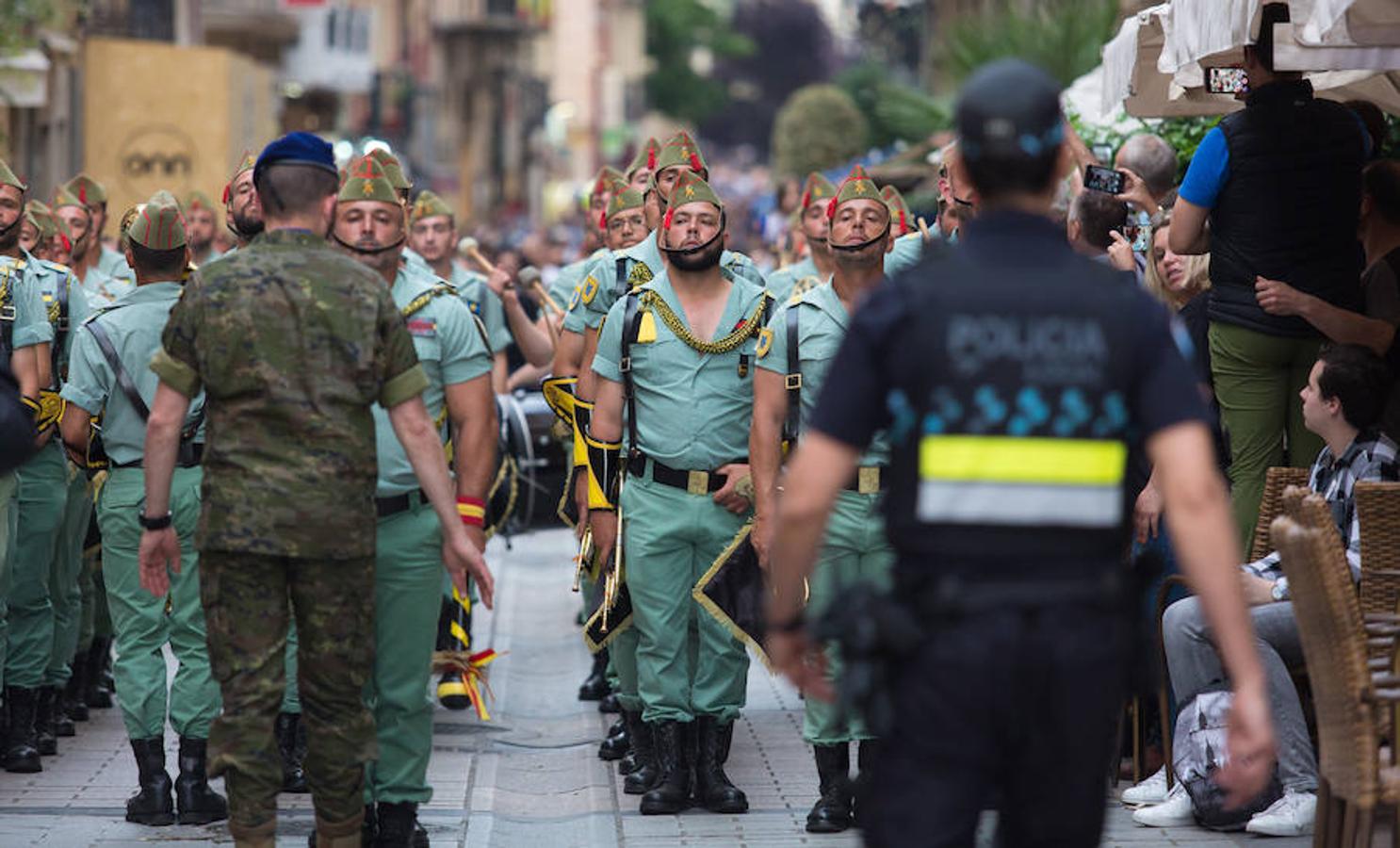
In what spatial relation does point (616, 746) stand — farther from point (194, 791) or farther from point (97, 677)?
point (97, 677)

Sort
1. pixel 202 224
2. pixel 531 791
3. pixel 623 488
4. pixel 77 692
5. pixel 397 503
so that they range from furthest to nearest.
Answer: pixel 202 224, pixel 77 692, pixel 531 791, pixel 623 488, pixel 397 503

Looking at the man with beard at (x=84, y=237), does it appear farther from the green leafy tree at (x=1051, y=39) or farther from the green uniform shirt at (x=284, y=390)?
the green leafy tree at (x=1051, y=39)

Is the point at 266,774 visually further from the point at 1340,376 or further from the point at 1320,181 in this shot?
the point at 1320,181

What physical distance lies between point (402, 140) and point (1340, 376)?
43.1m

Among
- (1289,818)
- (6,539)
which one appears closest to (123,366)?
(6,539)

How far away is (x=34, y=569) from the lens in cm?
925

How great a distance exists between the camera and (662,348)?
8.44m

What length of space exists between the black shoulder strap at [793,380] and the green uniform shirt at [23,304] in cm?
286

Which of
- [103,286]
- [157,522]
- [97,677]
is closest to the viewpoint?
[157,522]

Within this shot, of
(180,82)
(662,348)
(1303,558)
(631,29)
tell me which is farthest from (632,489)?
(631,29)

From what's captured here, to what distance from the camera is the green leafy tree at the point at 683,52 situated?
3492 inches

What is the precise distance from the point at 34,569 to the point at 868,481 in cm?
347

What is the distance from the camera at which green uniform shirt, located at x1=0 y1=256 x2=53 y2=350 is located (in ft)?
28.8

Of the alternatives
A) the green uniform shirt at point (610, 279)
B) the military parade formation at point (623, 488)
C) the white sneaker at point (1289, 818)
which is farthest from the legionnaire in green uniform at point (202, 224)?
the white sneaker at point (1289, 818)
